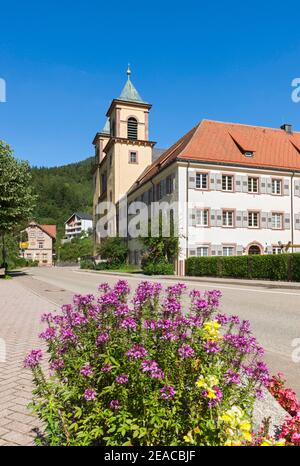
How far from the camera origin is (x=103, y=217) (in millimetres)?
57188

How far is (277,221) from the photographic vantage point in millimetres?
34406

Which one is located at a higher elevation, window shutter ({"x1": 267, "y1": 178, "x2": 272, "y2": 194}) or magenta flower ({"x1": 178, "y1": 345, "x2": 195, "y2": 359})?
window shutter ({"x1": 267, "y1": 178, "x2": 272, "y2": 194})

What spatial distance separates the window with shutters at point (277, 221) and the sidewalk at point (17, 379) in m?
27.5

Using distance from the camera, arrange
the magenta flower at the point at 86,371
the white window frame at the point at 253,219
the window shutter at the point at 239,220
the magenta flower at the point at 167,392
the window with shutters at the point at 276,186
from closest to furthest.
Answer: the magenta flower at the point at 167,392
the magenta flower at the point at 86,371
the window shutter at the point at 239,220
the white window frame at the point at 253,219
the window with shutters at the point at 276,186

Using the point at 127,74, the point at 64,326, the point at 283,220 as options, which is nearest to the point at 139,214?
the point at 283,220

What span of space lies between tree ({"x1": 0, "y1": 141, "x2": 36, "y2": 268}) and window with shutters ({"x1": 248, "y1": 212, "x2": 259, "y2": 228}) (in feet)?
59.7

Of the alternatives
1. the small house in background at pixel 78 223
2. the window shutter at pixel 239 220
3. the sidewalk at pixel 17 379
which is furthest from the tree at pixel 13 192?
the small house in background at pixel 78 223

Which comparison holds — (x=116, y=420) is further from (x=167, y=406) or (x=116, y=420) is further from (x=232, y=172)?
(x=232, y=172)

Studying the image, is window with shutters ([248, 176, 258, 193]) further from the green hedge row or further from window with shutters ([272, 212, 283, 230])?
the green hedge row

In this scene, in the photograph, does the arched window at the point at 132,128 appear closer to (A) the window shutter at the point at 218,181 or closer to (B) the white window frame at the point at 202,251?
(A) the window shutter at the point at 218,181

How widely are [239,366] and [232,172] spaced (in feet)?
104

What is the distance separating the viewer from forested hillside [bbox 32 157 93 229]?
5910 inches

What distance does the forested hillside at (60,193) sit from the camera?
150125 millimetres

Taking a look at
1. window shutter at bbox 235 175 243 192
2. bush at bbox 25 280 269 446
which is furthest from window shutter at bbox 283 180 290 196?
bush at bbox 25 280 269 446
